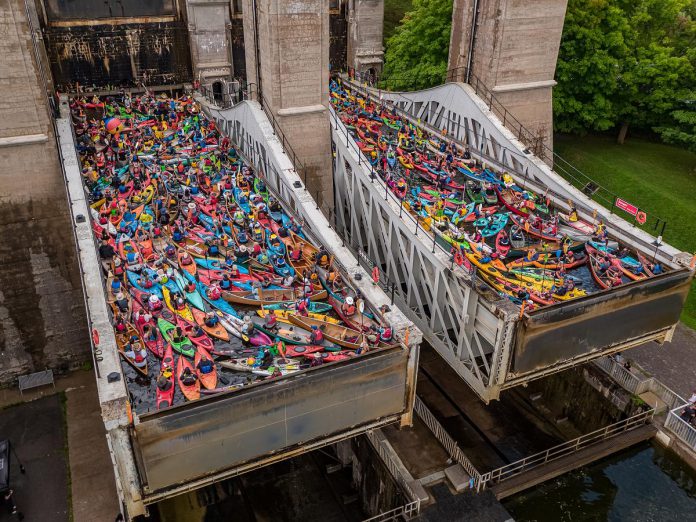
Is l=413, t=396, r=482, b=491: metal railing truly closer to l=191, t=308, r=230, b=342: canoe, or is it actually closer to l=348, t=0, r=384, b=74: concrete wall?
l=191, t=308, r=230, b=342: canoe

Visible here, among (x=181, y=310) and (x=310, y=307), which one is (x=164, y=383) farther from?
(x=310, y=307)

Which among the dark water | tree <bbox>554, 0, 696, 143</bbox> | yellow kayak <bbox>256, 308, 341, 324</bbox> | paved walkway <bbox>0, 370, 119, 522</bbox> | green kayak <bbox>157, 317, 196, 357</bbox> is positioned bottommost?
paved walkway <bbox>0, 370, 119, 522</bbox>

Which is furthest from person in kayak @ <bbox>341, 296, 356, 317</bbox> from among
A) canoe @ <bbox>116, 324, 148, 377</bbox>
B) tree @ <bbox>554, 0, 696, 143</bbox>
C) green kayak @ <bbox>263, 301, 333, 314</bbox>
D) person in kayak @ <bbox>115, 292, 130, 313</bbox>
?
tree @ <bbox>554, 0, 696, 143</bbox>

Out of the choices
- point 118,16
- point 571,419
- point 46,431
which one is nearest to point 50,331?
point 46,431

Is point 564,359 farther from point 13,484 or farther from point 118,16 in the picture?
point 118,16

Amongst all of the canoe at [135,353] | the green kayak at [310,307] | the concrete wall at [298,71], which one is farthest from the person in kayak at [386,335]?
the concrete wall at [298,71]
